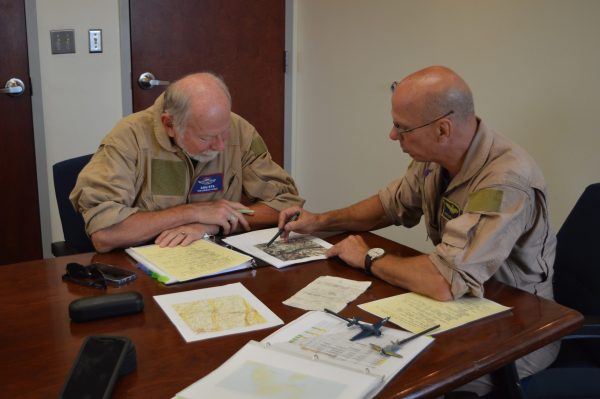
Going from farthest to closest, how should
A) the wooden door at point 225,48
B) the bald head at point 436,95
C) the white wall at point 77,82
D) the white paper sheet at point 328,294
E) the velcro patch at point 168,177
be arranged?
the wooden door at point 225,48, the white wall at point 77,82, the velcro patch at point 168,177, the bald head at point 436,95, the white paper sheet at point 328,294

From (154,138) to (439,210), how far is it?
0.97m

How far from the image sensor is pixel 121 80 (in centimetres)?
327

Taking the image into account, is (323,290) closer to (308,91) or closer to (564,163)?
(564,163)

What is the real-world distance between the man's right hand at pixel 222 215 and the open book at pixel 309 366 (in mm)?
710

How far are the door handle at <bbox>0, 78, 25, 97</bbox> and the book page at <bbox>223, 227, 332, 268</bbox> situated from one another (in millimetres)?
1868

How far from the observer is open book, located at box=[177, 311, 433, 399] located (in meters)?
Answer: 0.94

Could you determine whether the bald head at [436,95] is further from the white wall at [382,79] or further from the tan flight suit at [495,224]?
the white wall at [382,79]

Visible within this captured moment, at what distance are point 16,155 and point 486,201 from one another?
103 inches

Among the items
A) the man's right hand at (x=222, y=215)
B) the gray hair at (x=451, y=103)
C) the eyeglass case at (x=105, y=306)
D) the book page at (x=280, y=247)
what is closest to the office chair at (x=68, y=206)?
the man's right hand at (x=222, y=215)

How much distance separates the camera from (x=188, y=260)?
1.58 meters

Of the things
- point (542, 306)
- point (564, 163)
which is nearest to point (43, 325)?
point (542, 306)

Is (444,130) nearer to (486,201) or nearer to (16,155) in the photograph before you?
(486,201)

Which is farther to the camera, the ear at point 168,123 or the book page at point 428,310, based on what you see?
the ear at point 168,123

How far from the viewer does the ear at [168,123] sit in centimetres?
191
